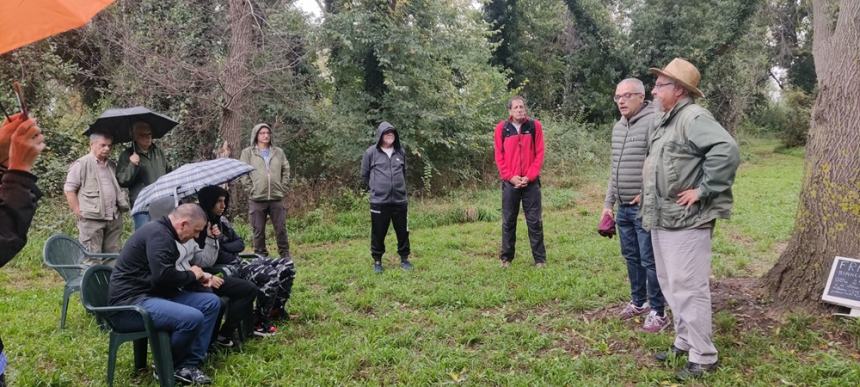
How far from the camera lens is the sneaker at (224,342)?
424cm

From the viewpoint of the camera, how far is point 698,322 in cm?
340

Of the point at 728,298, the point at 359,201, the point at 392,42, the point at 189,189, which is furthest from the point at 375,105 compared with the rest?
the point at 728,298

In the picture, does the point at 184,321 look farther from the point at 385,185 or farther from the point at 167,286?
the point at 385,185

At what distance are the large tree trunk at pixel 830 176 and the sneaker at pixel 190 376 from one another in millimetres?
4225

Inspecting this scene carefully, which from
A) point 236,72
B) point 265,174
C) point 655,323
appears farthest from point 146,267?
point 236,72

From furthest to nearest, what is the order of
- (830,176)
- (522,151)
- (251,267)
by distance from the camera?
(522,151) < (251,267) < (830,176)

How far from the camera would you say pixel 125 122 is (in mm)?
5320

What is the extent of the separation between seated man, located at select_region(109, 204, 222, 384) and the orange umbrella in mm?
1953

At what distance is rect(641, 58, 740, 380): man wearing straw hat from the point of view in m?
3.26

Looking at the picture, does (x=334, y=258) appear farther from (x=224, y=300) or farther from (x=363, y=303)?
(x=224, y=300)

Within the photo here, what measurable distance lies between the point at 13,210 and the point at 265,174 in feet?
16.1

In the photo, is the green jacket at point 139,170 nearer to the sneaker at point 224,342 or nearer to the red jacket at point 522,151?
the sneaker at point 224,342

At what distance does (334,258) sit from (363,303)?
222 centimetres

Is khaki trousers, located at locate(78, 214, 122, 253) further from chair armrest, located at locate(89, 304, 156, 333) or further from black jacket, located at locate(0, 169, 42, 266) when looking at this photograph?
black jacket, located at locate(0, 169, 42, 266)
